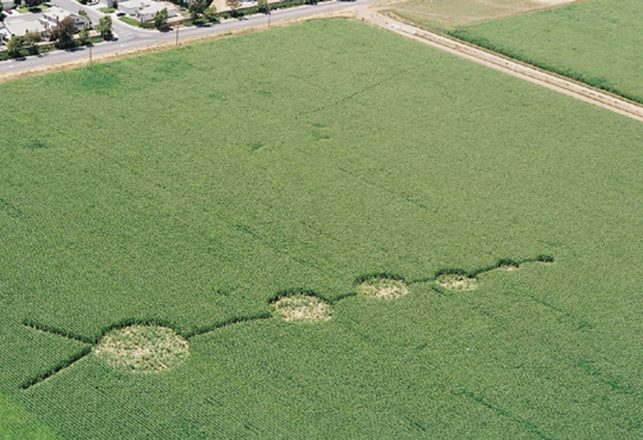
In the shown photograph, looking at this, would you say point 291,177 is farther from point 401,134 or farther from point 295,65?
point 295,65

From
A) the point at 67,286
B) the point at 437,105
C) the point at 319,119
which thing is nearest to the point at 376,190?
the point at 319,119

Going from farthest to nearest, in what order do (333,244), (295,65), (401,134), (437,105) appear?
(295,65)
(437,105)
(401,134)
(333,244)

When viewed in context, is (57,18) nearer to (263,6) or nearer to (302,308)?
(263,6)

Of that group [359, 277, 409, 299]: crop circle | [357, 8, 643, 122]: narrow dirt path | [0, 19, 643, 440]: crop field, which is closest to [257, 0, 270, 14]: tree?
[357, 8, 643, 122]: narrow dirt path

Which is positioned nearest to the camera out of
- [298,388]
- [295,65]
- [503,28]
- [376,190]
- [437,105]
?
[298,388]

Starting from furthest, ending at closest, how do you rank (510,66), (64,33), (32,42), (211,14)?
(211,14), (510,66), (64,33), (32,42)

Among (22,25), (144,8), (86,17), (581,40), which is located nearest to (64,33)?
(86,17)

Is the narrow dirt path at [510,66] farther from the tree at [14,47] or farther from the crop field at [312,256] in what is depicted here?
the tree at [14,47]
